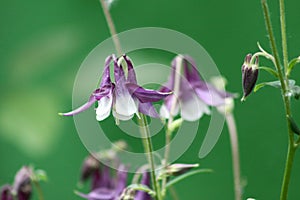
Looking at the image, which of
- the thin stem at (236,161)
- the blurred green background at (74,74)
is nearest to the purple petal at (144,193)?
the thin stem at (236,161)

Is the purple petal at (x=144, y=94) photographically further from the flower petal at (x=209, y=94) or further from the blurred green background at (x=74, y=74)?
the blurred green background at (x=74, y=74)

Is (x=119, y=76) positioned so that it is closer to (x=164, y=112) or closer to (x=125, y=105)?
(x=125, y=105)

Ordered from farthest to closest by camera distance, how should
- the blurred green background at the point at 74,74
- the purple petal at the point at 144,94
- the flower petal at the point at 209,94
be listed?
the blurred green background at the point at 74,74 → the flower petal at the point at 209,94 → the purple petal at the point at 144,94

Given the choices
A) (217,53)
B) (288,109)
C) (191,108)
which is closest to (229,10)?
(217,53)

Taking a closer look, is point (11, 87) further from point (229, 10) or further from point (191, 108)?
point (191, 108)

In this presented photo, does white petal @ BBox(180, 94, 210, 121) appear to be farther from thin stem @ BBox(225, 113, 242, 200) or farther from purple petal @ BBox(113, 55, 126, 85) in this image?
purple petal @ BBox(113, 55, 126, 85)

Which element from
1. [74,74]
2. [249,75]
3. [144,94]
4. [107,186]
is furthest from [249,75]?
[74,74]
